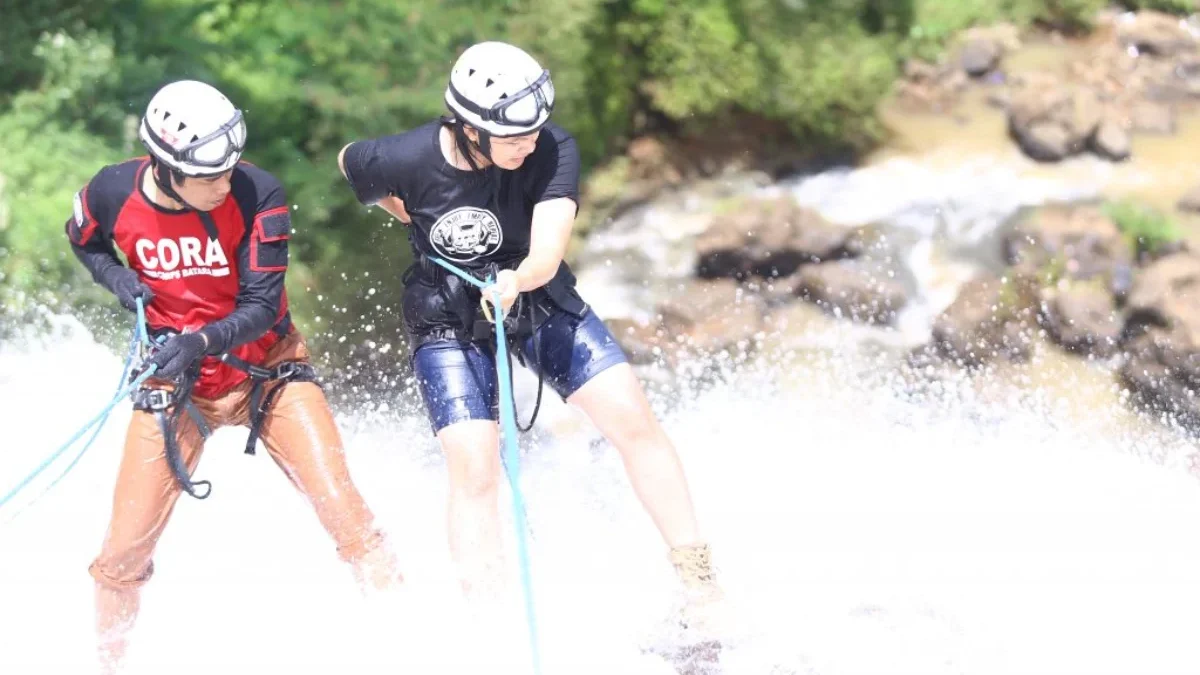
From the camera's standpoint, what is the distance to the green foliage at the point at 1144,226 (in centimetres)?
922

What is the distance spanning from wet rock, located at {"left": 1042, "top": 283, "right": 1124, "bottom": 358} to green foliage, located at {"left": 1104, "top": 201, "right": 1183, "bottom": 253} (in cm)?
66

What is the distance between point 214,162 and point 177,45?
549 centimetres

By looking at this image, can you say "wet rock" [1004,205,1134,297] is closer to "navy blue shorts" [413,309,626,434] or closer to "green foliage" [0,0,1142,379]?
"green foliage" [0,0,1142,379]

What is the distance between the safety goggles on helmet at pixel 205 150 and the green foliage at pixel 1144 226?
7295mm

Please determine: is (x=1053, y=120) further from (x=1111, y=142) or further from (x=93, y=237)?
(x=93, y=237)

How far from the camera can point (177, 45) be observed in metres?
8.97

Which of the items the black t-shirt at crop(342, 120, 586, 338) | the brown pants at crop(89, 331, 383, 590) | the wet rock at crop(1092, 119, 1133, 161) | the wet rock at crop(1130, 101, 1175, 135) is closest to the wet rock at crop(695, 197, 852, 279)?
the wet rock at crop(1092, 119, 1133, 161)

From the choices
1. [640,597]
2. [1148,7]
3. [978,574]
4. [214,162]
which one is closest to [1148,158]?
[1148,7]

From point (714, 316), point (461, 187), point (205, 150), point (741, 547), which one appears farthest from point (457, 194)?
point (714, 316)

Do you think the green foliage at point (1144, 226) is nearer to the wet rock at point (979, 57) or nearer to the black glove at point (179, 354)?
the wet rock at point (979, 57)

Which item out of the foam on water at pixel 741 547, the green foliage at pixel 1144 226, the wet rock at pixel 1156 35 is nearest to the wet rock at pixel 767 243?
the foam on water at pixel 741 547

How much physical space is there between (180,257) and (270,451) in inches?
32.0

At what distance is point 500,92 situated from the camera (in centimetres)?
400

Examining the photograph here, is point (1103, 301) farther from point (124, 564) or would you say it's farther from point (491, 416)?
point (124, 564)
